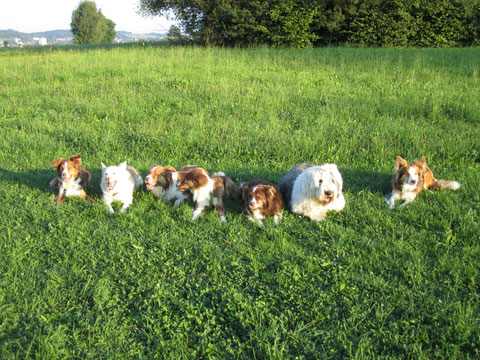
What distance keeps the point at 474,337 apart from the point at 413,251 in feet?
4.20

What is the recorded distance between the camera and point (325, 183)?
15.7 ft

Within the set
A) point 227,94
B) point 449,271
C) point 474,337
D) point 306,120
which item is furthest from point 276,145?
point 474,337

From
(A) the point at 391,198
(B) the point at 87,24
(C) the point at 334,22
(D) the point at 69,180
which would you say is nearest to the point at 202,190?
(D) the point at 69,180

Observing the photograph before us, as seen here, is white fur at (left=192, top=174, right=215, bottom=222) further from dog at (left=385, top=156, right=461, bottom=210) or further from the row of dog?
dog at (left=385, top=156, right=461, bottom=210)

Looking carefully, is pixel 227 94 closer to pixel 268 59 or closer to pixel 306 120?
pixel 306 120

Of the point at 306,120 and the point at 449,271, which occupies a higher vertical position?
the point at 306,120

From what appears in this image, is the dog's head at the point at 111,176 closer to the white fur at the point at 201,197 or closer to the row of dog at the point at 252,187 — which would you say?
the row of dog at the point at 252,187

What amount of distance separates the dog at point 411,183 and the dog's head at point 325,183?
42.9 inches

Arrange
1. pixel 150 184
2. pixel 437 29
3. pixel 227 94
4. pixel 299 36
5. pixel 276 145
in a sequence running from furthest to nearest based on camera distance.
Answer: pixel 437 29 → pixel 299 36 → pixel 227 94 → pixel 276 145 → pixel 150 184

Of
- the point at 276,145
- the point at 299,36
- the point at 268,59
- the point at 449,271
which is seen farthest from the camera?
the point at 299,36

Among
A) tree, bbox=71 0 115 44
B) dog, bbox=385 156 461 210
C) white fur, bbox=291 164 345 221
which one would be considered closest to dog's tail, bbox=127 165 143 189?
white fur, bbox=291 164 345 221

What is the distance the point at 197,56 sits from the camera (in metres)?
15.3

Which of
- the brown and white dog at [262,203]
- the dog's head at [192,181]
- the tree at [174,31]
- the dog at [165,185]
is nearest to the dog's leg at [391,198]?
the brown and white dog at [262,203]

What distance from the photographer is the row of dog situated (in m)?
4.96
